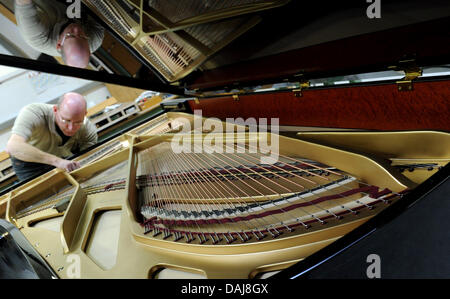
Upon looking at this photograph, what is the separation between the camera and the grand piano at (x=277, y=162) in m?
0.99

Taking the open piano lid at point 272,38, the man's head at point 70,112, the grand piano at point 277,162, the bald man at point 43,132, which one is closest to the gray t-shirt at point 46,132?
the bald man at point 43,132

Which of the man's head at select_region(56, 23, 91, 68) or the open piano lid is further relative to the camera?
the man's head at select_region(56, 23, 91, 68)

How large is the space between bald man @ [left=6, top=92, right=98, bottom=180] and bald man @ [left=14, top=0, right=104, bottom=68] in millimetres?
885

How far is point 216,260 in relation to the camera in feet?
4.14

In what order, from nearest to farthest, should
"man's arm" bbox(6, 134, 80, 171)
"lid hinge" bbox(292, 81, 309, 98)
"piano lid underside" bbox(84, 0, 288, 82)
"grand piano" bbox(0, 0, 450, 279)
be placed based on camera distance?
"grand piano" bbox(0, 0, 450, 279), "lid hinge" bbox(292, 81, 309, 98), "piano lid underside" bbox(84, 0, 288, 82), "man's arm" bbox(6, 134, 80, 171)

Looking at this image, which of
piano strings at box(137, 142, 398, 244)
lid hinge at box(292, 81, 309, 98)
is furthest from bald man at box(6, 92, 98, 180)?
lid hinge at box(292, 81, 309, 98)

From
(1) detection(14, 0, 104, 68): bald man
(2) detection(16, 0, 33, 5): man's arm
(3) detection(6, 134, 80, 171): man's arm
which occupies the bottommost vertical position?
(3) detection(6, 134, 80, 171): man's arm

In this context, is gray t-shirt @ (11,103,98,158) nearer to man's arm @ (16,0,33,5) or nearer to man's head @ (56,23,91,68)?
man's head @ (56,23,91,68)

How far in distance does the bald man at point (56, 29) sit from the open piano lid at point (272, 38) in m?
0.28

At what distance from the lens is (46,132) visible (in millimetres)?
3814

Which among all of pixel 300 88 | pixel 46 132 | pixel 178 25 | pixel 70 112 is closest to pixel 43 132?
pixel 46 132

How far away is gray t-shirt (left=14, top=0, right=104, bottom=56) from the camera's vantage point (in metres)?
2.29
